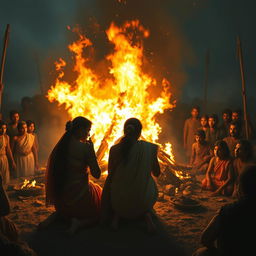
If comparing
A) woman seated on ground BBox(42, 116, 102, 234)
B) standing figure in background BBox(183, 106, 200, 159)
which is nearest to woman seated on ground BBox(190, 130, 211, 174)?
standing figure in background BBox(183, 106, 200, 159)

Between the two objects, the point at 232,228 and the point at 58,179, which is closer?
the point at 232,228

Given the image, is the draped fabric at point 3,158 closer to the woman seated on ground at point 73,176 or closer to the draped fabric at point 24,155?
the draped fabric at point 24,155

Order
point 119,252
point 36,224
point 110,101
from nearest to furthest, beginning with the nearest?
1. point 119,252
2. point 36,224
3. point 110,101

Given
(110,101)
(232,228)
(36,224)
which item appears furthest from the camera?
(110,101)

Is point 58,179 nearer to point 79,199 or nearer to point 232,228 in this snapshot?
point 79,199

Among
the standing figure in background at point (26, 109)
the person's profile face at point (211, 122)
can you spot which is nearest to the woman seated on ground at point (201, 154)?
the person's profile face at point (211, 122)

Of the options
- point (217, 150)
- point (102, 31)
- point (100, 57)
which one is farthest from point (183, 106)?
point (217, 150)

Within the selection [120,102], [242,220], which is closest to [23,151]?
[120,102]

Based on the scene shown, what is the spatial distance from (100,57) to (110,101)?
29.9ft

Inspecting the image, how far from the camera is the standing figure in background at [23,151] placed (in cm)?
941

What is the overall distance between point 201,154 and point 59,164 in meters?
7.03

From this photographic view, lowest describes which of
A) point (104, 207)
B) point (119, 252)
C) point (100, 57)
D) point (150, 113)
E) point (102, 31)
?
point (119, 252)

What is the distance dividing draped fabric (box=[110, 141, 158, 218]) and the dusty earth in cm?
44

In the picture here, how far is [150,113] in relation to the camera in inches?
414
